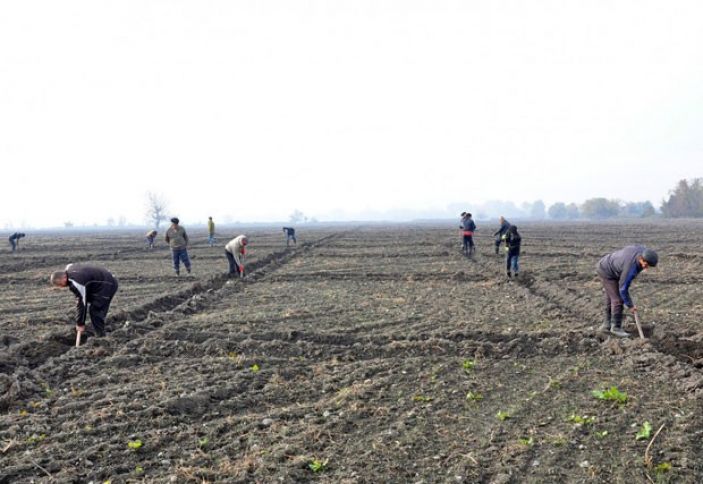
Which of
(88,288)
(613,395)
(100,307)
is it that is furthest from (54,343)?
(613,395)

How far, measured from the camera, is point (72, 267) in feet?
27.2

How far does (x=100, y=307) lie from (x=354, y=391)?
212 inches

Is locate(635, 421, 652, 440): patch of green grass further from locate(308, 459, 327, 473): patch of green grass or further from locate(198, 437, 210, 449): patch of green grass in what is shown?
locate(198, 437, 210, 449): patch of green grass

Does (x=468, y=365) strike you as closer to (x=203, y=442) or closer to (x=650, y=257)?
(x=650, y=257)

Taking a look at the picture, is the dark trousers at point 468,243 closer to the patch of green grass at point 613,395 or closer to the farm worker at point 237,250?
the farm worker at point 237,250

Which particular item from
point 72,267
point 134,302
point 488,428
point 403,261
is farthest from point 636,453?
point 403,261

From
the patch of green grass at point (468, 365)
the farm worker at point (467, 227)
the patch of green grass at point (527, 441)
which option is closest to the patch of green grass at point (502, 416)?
the patch of green grass at point (527, 441)

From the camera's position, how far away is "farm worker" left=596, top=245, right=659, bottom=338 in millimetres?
7734

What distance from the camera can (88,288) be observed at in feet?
27.5

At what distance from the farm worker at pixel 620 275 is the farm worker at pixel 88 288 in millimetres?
9081

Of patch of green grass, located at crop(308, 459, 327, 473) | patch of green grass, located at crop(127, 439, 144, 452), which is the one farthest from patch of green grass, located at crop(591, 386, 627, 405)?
patch of green grass, located at crop(127, 439, 144, 452)

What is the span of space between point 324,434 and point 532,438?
86.9 inches

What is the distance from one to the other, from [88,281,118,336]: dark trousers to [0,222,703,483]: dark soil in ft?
→ 1.39

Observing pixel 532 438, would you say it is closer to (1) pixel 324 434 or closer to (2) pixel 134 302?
(1) pixel 324 434
